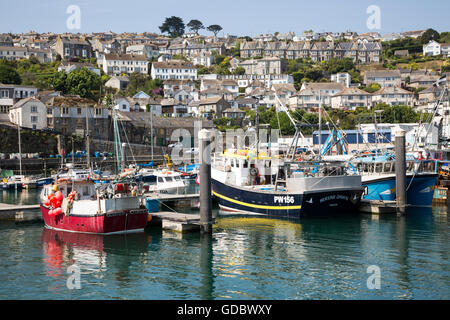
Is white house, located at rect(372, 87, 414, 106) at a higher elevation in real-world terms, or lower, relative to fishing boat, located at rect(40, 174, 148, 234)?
higher

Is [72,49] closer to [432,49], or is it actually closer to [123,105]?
[123,105]

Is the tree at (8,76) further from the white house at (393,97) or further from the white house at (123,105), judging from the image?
the white house at (393,97)

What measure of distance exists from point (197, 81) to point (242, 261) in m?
110

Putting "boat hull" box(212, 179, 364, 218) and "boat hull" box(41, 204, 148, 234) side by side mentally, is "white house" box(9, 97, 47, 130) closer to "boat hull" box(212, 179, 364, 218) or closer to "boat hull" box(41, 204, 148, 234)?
"boat hull" box(212, 179, 364, 218)

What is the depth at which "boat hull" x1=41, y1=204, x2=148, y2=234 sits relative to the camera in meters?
25.4

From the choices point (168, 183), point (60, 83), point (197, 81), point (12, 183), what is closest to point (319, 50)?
point (197, 81)

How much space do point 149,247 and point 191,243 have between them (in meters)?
1.91

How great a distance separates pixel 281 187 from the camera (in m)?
30.5

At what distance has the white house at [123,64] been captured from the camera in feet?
420

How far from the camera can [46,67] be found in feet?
386

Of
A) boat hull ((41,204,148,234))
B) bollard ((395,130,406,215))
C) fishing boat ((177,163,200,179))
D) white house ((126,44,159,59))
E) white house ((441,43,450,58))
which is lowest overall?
boat hull ((41,204,148,234))

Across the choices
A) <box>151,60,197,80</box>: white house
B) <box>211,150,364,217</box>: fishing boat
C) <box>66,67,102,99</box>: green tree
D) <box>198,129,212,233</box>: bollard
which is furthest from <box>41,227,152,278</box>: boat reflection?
<box>151,60,197,80</box>: white house

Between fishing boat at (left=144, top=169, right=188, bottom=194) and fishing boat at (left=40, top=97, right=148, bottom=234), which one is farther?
fishing boat at (left=144, top=169, right=188, bottom=194)

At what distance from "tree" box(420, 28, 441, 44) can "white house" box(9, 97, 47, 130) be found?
116921 mm
